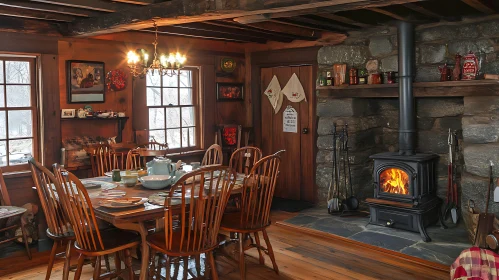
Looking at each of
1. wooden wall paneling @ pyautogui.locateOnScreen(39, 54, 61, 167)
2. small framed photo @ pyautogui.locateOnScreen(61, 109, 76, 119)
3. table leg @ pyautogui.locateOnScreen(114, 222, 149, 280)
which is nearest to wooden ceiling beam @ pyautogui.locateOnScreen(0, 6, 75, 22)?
wooden wall paneling @ pyautogui.locateOnScreen(39, 54, 61, 167)

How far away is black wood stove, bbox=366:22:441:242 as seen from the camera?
184 inches

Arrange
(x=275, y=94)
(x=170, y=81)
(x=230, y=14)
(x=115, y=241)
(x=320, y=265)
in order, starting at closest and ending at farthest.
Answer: (x=115, y=241)
(x=230, y=14)
(x=320, y=265)
(x=170, y=81)
(x=275, y=94)

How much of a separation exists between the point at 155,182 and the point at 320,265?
5.14ft

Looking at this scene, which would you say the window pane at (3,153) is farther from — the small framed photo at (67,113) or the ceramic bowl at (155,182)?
the ceramic bowl at (155,182)

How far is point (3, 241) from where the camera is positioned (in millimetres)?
4184

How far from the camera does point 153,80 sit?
5.68m

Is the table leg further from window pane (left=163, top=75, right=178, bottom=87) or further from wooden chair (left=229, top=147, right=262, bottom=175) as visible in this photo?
window pane (left=163, top=75, right=178, bottom=87)

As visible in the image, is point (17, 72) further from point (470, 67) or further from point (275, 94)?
point (470, 67)

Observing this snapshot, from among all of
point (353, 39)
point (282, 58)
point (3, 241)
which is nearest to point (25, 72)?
point (3, 241)

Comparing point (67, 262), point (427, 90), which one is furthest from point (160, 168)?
point (427, 90)

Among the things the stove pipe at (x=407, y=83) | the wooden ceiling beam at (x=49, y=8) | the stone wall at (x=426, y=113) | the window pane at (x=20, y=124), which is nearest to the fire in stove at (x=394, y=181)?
the stove pipe at (x=407, y=83)

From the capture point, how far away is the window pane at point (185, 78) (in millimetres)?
6035

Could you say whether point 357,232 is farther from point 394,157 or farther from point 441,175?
point 441,175

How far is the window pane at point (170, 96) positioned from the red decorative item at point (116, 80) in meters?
0.62
